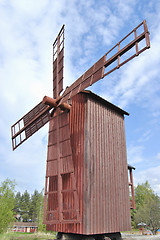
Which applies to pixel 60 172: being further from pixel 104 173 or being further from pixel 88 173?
pixel 104 173

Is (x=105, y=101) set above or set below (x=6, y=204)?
above

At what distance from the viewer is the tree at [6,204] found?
20.6m

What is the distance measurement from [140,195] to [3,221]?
28.4 meters

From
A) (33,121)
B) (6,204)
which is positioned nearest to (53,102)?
(33,121)

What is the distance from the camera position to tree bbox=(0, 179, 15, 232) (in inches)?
811

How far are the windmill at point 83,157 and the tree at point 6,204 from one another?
1244 cm

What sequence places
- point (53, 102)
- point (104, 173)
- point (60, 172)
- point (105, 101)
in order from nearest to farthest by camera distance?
1. point (60, 172)
2. point (104, 173)
3. point (53, 102)
4. point (105, 101)

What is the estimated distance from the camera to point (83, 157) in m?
9.49

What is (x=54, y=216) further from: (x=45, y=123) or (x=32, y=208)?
(x=32, y=208)

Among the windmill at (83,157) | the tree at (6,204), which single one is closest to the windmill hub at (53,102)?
the windmill at (83,157)

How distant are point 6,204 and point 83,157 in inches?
610

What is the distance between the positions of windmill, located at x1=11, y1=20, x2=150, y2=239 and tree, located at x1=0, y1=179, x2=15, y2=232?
1244cm

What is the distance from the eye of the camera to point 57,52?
41.3 ft

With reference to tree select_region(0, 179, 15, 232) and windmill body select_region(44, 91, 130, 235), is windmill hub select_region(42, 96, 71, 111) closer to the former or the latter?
windmill body select_region(44, 91, 130, 235)
